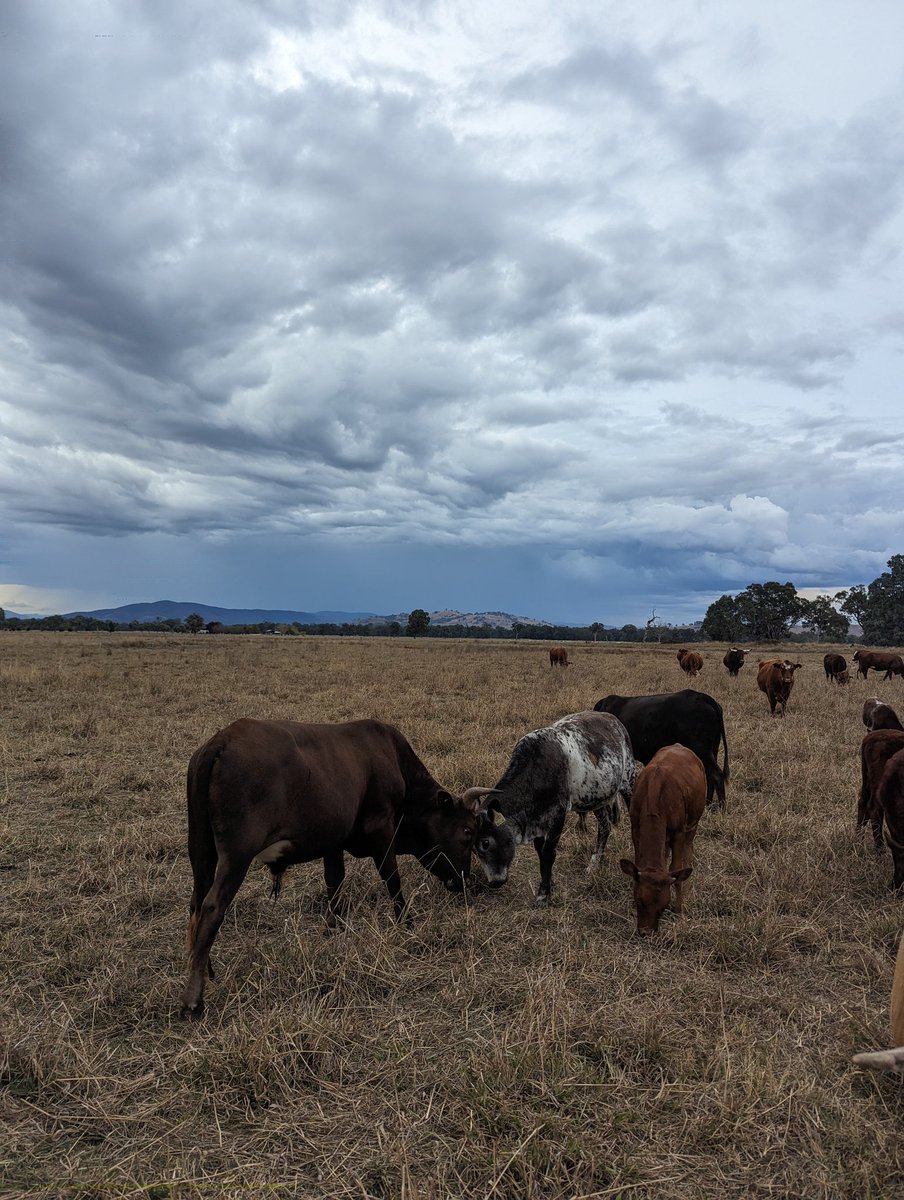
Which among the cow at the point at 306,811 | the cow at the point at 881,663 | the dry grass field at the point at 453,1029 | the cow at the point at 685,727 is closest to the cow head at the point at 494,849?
the cow at the point at 306,811

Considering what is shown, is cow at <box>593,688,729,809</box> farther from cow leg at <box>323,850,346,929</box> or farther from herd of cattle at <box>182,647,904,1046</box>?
cow leg at <box>323,850,346,929</box>

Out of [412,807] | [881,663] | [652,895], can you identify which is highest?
[881,663]

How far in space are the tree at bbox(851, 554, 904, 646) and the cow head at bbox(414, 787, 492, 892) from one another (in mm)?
104324

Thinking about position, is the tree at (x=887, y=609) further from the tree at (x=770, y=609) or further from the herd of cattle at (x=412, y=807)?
the herd of cattle at (x=412, y=807)

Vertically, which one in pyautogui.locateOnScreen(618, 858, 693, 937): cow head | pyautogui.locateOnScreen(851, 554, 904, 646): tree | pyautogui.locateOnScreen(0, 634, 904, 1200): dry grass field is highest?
pyautogui.locateOnScreen(851, 554, 904, 646): tree

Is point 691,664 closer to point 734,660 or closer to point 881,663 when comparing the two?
point 734,660

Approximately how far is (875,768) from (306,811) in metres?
6.22

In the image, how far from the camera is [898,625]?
91.8 metres

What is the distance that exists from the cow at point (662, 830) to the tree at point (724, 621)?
94.9 meters

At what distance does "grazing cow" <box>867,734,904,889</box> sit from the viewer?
5.95 metres

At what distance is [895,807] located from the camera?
598cm

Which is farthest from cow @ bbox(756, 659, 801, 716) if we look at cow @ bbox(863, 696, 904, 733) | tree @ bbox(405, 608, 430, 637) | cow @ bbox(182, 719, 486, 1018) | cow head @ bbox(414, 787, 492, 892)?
tree @ bbox(405, 608, 430, 637)

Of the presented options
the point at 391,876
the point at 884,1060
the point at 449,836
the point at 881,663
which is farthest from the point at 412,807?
the point at 881,663

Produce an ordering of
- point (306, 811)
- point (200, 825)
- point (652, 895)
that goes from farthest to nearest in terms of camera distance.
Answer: point (652, 895)
point (306, 811)
point (200, 825)
